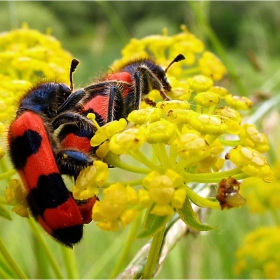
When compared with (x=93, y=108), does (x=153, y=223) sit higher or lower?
lower

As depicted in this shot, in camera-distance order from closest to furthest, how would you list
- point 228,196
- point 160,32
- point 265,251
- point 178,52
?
point 228,196 → point 178,52 → point 265,251 → point 160,32

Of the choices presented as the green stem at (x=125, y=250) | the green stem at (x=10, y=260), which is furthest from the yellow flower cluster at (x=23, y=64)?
the green stem at (x=125, y=250)

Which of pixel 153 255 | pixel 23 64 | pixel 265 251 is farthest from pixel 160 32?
pixel 153 255

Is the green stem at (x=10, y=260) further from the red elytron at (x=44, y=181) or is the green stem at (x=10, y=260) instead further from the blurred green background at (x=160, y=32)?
the blurred green background at (x=160, y=32)

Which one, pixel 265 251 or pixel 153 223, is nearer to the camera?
pixel 153 223

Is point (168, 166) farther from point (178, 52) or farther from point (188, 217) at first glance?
point (178, 52)

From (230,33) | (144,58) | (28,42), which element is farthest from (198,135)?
(230,33)

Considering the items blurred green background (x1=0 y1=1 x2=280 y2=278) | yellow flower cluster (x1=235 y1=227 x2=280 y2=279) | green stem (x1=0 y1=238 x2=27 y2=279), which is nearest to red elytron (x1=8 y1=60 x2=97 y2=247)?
green stem (x1=0 y1=238 x2=27 y2=279)
